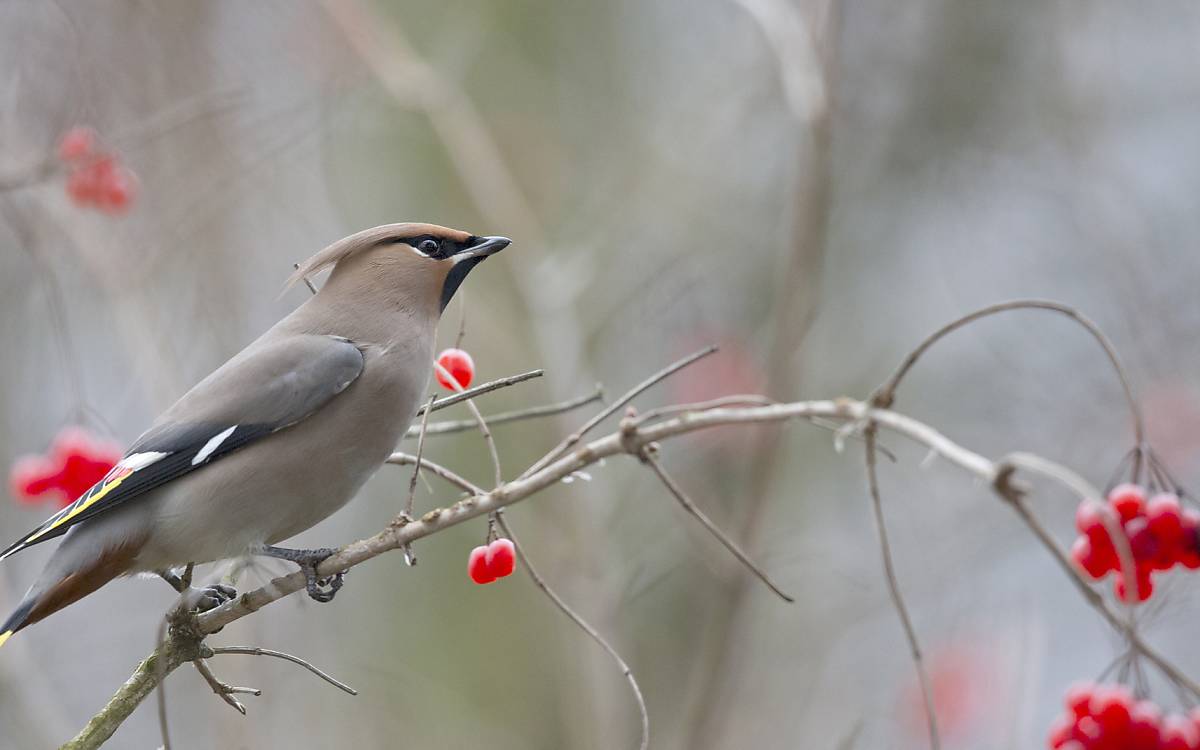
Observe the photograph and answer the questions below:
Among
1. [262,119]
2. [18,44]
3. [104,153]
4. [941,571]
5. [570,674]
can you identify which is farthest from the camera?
[570,674]

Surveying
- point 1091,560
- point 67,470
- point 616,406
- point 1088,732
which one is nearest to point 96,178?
point 67,470

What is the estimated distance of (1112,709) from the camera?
2.11 m

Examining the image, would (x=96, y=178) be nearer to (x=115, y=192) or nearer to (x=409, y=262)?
(x=115, y=192)

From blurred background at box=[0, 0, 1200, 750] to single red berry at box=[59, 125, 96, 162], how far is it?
9cm

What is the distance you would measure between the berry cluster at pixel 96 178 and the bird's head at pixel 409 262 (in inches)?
38.9

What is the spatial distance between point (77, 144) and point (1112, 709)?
138 inches

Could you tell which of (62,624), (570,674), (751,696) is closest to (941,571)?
(751,696)

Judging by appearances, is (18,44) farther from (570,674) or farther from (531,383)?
(570,674)

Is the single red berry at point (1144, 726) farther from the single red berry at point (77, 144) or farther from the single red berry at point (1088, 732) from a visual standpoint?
the single red berry at point (77, 144)

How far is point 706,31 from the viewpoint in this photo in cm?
848

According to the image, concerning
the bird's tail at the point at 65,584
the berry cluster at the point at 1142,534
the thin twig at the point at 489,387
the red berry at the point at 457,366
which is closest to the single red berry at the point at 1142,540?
the berry cluster at the point at 1142,534

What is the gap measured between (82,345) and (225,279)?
1.82 metres

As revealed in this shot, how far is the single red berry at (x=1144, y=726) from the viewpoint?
6.76ft

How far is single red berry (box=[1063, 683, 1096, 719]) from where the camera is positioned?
7.16ft
